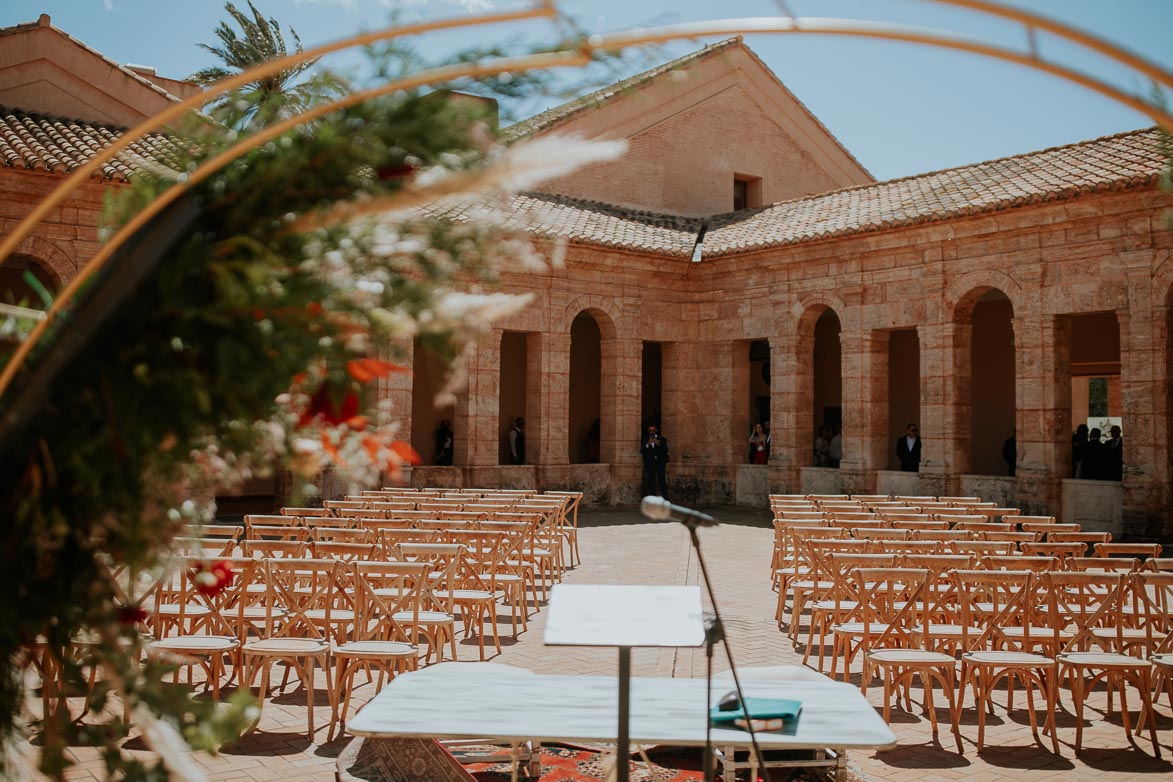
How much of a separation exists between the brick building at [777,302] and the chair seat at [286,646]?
23.6 feet

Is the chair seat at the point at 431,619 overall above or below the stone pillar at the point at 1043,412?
below

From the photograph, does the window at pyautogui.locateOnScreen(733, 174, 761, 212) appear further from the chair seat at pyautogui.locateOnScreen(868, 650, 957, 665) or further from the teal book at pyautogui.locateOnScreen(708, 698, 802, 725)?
the teal book at pyautogui.locateOnScreen(708, 698, 802, 725)

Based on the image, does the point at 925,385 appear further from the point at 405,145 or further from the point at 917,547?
the point at 405,145

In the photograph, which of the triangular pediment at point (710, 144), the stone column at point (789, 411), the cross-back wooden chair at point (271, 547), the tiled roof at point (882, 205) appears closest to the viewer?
the cross-back wooden chair at point (271, 547)

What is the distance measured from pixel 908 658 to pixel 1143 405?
11.4m

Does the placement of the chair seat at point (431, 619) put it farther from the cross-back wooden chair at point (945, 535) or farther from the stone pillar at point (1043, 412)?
the stone pillar at point (1043, 412)

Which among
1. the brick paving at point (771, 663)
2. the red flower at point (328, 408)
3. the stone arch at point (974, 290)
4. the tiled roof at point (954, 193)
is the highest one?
the tiled roof at point (954, 193)

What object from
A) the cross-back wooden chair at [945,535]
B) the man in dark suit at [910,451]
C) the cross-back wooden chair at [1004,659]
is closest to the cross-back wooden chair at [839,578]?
the cross-back wooden chair at [1004,659]

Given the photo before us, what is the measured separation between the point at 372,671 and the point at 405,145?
19.2 feet

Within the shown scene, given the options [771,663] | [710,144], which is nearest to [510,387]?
[710,144]

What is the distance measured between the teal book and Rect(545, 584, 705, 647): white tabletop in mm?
571

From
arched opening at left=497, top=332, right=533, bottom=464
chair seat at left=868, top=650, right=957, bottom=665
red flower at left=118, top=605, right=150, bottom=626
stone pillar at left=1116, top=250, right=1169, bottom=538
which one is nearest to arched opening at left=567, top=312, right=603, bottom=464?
arched opening at left=497, top=332, right=533, bottom=464

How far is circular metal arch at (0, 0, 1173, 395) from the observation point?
2064 mm

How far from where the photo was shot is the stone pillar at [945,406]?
57.4 ft
